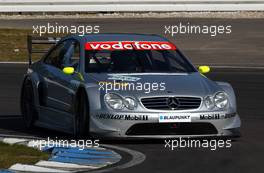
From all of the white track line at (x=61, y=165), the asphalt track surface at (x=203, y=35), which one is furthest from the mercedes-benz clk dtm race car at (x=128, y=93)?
the asphalt track surface at (x=203, y=35)

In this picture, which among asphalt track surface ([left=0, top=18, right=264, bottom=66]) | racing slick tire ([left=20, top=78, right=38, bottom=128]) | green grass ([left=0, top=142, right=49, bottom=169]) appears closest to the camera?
green grass ([left=0, top=142, right=49, bottom=169])

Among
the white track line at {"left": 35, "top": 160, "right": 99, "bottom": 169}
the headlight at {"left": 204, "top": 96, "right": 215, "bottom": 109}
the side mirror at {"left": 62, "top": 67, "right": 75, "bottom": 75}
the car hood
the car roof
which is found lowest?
the white track line at {"left": 35, "top": 160, "right": 99, "bottom": 169}

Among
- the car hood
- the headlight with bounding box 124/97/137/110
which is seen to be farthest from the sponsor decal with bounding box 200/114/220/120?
the headlight with bounding box 124/97/137/110

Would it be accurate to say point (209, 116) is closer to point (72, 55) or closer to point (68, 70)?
point (68, 70)

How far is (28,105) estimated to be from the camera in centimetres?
1599

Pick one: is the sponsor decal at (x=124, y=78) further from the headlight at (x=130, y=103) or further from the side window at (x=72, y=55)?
the side window at (x=72, y=55)

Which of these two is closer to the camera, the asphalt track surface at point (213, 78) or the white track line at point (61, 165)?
the white track line at point (61, 165)

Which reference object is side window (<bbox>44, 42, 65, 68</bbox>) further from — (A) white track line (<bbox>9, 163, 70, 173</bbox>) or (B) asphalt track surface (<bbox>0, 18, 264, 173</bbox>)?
(A) white track line (<bbox>9, 163, 70, 173</bbox>)

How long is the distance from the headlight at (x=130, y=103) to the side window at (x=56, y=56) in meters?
2.02

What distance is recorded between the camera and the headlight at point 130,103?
44.0ft

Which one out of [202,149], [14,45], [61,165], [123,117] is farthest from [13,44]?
[61,165]

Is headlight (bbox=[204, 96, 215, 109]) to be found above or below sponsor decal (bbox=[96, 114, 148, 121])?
above

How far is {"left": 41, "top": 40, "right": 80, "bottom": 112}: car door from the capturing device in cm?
1447

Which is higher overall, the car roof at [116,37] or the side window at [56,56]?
the car roof at [116,37]
